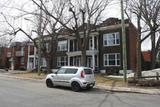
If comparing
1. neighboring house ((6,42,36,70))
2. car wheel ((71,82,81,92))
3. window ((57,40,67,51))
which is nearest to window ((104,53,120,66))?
window ((57,40,67,51))

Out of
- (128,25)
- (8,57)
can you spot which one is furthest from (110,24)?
(8,57)

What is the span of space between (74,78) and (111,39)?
21.7m

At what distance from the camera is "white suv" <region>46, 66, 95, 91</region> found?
665 inches

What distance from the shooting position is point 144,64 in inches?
1623

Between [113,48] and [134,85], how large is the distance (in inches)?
723

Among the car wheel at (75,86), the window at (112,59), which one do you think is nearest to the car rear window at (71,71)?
the car wheel at (75,86)

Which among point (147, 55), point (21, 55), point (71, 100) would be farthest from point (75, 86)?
point (147, 55)

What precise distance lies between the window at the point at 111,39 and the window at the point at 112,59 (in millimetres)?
1757

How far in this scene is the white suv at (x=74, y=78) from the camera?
665 inches

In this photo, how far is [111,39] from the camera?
124 feet

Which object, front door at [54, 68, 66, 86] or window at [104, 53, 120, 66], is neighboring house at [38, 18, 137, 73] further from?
front door at [54, 68, 66, 86]

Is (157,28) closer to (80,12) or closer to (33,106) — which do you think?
(80,12)

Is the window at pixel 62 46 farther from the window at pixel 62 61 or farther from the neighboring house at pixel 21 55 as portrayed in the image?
the neighboring house at pixel 21 55

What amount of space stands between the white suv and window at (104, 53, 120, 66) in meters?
19.5
